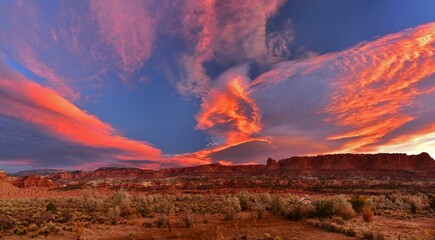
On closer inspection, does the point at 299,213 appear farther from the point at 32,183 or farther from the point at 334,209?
the point at 32,183

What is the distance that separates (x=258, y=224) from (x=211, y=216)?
6131 millimetres

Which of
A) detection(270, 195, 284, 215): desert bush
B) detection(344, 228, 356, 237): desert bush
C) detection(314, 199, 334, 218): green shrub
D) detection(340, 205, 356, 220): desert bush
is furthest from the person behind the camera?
detection(270, 195, 284, 215): desert bush

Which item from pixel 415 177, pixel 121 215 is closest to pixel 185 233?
pixel 121 215

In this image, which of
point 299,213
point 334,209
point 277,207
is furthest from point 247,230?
point 277,207

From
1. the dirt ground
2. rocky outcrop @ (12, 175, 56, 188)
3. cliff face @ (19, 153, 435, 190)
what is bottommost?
the dirt ground

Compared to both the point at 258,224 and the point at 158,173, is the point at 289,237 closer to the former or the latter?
the point at 258,224

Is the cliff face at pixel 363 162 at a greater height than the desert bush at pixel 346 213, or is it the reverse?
the cliff face at pixel 363 162

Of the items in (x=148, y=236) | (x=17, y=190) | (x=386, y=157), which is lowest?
(x=148, y=236)

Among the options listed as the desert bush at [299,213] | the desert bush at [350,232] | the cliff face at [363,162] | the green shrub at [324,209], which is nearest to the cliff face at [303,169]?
the cliff face at [363,162]

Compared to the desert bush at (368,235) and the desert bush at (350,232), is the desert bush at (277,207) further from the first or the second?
the desert bush at (368,235)

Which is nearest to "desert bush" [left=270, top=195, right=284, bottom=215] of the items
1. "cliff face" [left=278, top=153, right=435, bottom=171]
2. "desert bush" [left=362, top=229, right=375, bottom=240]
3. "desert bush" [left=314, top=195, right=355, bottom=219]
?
"desert bush" [left=314, top=195, right=355, bottom=219]

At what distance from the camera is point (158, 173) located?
5984 inches

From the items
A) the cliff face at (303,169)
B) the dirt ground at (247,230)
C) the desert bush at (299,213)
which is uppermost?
the cliff face at (303,169)

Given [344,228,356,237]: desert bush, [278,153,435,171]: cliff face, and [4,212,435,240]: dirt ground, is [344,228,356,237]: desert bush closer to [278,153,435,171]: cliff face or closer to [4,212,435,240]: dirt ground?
[4,212,435,240]: dirt ground
